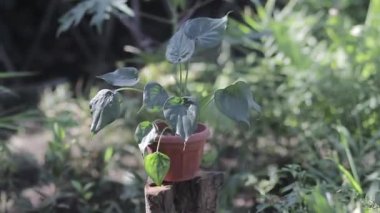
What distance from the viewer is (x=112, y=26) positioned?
4.20m

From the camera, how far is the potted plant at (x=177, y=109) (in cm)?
165

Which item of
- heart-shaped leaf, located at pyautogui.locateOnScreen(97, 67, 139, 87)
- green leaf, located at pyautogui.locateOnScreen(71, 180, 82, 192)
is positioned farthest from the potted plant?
green leaf, located at pyautogui.locateOnScreen(71, 180, 82, 192)

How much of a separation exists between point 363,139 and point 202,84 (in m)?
0.73

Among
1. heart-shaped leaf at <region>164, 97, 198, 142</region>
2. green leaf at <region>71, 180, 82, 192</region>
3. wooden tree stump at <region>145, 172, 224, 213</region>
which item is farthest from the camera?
green leaf at <region>71, 180, 82, 192</region>

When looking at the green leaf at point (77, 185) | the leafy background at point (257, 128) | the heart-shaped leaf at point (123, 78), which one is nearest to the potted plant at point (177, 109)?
the heart-shaped leaf at point (123, 78)

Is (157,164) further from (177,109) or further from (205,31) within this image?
(205,31)

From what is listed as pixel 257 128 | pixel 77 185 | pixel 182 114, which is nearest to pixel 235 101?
pixel 182 114

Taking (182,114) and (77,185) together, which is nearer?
(182,114)

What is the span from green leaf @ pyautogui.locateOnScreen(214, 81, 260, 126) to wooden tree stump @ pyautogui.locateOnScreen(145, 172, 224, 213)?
212mm

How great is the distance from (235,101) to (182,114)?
0.44 ft

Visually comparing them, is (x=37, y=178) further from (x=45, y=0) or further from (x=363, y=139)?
(x=45, y=0)

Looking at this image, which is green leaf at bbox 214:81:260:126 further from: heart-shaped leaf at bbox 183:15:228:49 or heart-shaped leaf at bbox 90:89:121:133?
heart-shaped leaf at bbox 90:89:121:133

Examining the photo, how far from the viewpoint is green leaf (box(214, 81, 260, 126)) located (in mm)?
1661

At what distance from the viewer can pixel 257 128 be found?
280 centimetres
